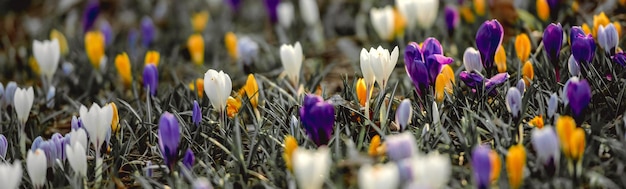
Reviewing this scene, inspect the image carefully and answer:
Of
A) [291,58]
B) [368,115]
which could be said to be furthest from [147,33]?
[368,115]

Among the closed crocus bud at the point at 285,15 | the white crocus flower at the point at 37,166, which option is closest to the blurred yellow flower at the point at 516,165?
the white crocus flower at the point at 37,166

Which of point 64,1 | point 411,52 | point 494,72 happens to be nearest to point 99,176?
point 411,52

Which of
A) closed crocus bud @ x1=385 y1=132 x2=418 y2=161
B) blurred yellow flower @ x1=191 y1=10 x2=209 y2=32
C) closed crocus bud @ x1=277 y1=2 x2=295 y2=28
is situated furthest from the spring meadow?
blurred yellow flower @ x1=191 y1=10 x2=209 y2=32

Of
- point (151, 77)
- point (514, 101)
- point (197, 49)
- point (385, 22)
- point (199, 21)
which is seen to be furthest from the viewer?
point (199, 21)

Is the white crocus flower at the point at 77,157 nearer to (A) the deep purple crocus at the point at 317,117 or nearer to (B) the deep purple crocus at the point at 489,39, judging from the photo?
(A) the deep purple crocus at the point at 317,117

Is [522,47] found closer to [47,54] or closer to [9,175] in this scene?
[9,175]

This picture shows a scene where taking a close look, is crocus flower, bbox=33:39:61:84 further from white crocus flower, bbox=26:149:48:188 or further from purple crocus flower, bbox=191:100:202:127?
white crocus flower, bbox=26:149:48:188
